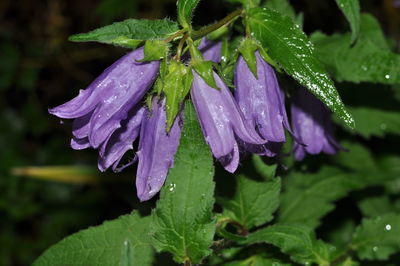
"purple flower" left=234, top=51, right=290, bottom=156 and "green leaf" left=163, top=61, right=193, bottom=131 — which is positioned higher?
"green leaf" left=163, top=61, right=193, bottom=131

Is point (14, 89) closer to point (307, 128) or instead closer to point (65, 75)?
point (65, 75)

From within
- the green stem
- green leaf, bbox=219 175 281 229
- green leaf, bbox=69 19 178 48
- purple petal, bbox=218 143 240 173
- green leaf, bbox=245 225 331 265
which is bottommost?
green leaf, bbox=245 225 331 265

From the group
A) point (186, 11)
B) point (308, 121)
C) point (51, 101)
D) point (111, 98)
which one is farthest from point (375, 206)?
point (51, 101)

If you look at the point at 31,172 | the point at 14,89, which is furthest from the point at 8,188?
the point at 14,89

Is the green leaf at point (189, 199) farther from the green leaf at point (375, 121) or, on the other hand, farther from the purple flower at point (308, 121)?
the green leaf at point (375, 121)

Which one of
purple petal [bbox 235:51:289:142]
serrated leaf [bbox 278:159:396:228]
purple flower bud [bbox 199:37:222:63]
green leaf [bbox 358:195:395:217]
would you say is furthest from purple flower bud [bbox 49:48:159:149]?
green leaf [bbox 358:195:395:217]

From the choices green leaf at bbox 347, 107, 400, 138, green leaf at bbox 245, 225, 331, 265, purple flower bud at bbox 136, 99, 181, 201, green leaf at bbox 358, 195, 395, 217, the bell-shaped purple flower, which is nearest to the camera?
the bell-shaped purple flower

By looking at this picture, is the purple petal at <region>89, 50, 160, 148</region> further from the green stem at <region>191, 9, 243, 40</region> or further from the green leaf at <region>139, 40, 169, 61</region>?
the green stem at <region>191, 9, 243, 40</region>
